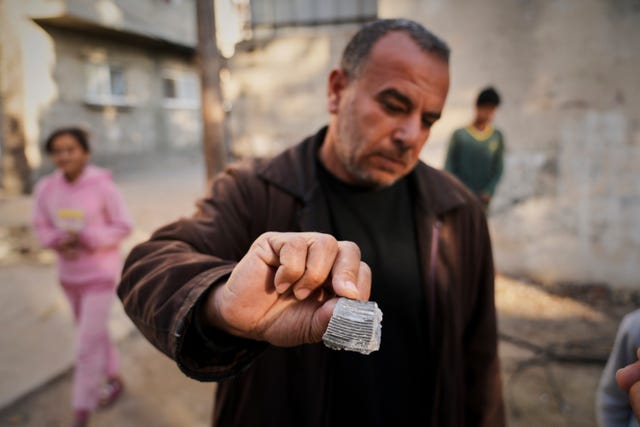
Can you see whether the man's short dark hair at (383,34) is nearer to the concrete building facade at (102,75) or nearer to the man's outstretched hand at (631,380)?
the man's outstretched hand at (631,380)

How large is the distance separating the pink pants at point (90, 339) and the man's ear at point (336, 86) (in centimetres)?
223

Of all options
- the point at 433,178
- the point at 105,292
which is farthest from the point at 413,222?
the point at 105,292

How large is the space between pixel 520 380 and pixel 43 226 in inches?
147

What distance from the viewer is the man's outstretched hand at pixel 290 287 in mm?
812

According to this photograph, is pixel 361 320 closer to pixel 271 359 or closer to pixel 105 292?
pixel 271 359

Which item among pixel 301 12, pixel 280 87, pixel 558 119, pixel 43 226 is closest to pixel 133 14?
pixel 301 12

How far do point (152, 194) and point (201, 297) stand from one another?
9829 millimetres

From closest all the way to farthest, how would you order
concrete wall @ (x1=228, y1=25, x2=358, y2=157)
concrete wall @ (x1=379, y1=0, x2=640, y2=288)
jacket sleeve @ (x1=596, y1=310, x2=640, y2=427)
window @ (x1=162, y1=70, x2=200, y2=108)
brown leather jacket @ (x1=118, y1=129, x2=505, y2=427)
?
brown leather jacket @ (x1=118, y1=129, x2=505, y2=427), jacket sleeve @ (x1=596, y1=310, x2=640, y2=427), concrete wall @ (x1=379, y1=0, x2=640, y2=288), concrete wall @ (x1=228, y1=25, x2=358, y2=157), window @ (x1=162, y1=70, x2=200, y2=108)

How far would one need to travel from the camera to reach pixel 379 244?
157 centimetres

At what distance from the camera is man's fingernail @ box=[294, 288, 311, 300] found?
0.84 metres

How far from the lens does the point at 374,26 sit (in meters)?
1.58

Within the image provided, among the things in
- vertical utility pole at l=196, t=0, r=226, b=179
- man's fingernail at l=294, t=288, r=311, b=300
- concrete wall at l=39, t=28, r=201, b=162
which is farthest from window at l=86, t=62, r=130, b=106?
man's fingernail at l=294, t=288, r=311, b=300

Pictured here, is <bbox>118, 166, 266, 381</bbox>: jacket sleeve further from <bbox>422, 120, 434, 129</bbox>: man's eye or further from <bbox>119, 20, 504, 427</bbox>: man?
<bbox>422, 120, 434, 129</bbox>: man's eye

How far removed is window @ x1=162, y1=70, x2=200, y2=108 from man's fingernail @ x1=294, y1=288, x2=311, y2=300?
15.9m
